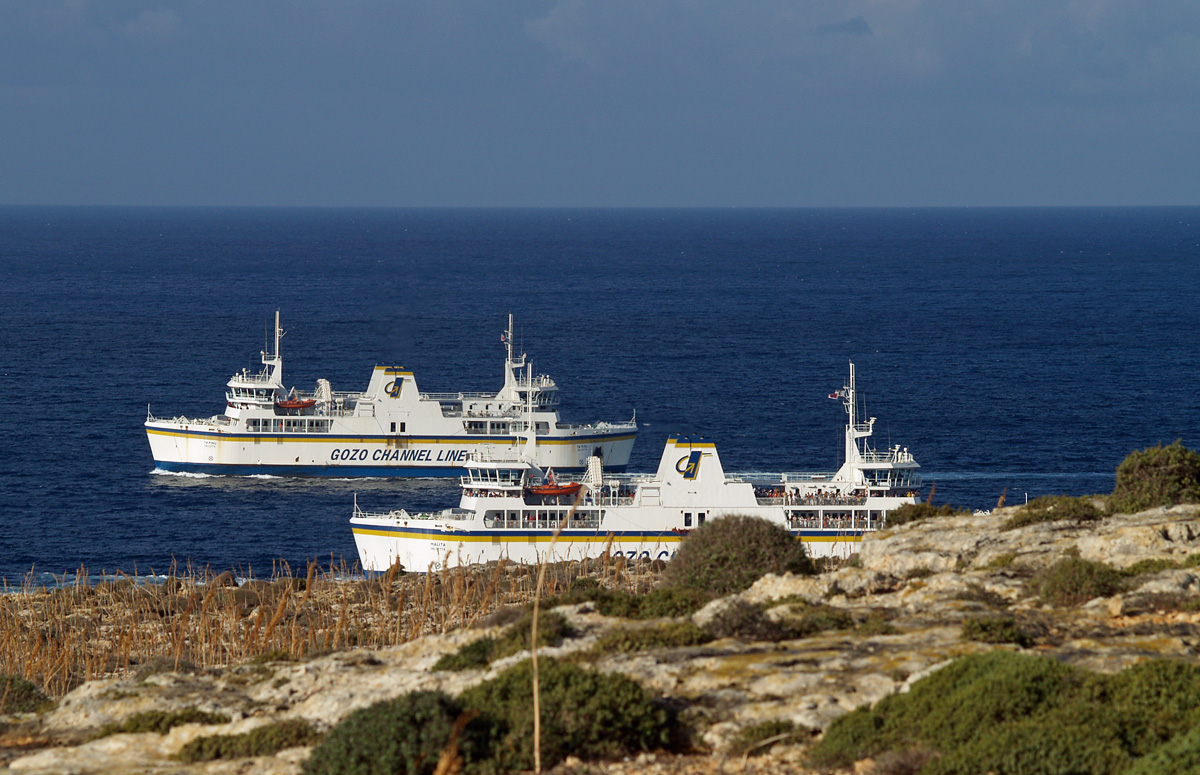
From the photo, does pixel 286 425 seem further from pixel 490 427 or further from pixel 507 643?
pixel 507 643

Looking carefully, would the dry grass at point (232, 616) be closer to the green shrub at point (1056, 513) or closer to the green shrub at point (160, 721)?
the green shrub at point (160, 721)

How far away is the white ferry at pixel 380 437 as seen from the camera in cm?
9312

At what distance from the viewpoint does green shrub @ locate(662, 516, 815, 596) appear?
30.8 m

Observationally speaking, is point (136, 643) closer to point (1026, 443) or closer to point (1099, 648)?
point (1099, 648)

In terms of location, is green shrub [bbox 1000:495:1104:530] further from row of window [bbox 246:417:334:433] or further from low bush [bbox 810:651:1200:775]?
row of window [bbox 246:417:334:433]

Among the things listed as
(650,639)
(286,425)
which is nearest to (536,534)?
(286,425)

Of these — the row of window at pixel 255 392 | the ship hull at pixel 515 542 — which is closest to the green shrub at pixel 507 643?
the ship hull at pixel 515 542

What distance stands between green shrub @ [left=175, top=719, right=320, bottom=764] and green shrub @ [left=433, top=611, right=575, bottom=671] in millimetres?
3455

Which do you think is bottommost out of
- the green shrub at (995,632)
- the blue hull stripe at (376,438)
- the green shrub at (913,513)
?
the blue hull stripe at (376,438)

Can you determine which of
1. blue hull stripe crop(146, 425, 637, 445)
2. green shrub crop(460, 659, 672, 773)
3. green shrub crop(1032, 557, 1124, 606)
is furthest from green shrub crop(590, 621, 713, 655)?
blue hull stripe crop(146, 425, 637, 445)

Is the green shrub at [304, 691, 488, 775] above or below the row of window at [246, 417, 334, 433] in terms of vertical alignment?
above

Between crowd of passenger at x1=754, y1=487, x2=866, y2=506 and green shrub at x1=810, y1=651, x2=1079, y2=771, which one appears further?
crowd of passenger at x1=754, y1=487, x2=866, y2=506

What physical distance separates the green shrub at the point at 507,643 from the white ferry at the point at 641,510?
36399 mm

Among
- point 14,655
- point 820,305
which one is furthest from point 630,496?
point 820,305
